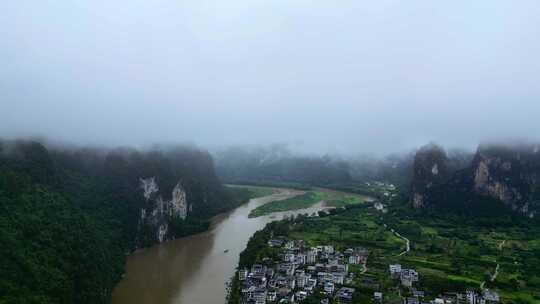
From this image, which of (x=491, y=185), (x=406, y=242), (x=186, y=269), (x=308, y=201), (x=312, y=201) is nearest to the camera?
(x=186, y=269)

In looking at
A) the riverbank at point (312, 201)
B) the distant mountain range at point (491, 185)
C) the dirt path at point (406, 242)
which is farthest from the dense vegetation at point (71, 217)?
the distant mountain range at point (491, 185)

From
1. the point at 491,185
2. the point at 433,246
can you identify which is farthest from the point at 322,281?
the point at 491,185

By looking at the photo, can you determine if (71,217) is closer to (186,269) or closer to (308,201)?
(186,269)

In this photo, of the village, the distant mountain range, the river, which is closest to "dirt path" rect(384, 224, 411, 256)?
the village

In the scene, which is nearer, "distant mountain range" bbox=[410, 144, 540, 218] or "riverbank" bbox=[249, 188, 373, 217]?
"distant mountain range" bbox=[410, 144, 540, 218]

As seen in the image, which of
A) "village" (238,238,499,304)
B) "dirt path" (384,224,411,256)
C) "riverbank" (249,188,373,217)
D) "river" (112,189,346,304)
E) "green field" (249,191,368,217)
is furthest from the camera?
"riverbank" (249,188,373,217)

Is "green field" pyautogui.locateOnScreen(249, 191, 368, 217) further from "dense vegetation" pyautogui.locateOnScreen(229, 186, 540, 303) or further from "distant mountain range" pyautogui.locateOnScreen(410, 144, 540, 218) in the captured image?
"distant mountain range" pyautogui.locateOnScreen(410, 144, 540, 218)

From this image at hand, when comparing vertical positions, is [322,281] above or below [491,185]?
below
